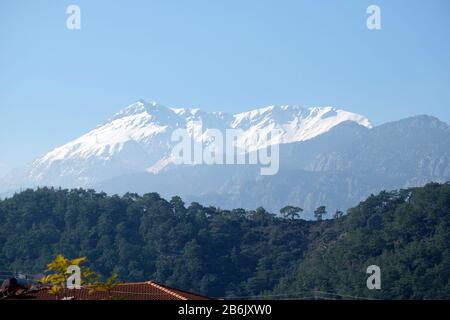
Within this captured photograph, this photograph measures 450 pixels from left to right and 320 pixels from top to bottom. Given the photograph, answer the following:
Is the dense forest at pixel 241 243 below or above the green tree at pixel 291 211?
below

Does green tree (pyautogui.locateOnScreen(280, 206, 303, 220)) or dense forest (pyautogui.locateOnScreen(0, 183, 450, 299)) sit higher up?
green tree (pyautogui.locateOnScreen(280, 206, 303, 220))

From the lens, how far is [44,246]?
296 feet

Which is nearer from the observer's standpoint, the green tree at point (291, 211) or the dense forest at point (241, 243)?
the dense forest at point (241, 243)

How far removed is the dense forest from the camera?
70.9 metres

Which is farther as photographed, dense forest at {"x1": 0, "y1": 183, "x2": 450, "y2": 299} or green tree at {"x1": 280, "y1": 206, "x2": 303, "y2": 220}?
green tree at {"x1": 280, "y1": 206, "x2": 303, "y2": 220}

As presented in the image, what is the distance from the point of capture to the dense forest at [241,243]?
70938 millimetres

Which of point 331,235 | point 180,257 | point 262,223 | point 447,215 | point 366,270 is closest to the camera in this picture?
point 366,270

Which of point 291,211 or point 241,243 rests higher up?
point 291,211

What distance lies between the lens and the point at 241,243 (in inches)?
3868

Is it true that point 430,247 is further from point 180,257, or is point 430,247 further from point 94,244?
point 94,244

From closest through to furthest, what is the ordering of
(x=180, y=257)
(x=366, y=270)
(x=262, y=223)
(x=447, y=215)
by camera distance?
(x=366, y=270) < (x=447, y=215) < (x=180, y=257) < (x=262, y=223)

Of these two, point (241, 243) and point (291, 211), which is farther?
point (291, 211)
